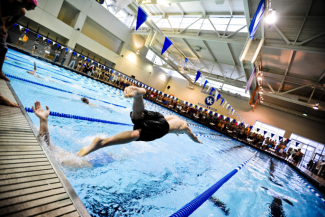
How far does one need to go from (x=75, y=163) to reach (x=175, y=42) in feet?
48.9

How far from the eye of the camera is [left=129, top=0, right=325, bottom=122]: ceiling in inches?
219

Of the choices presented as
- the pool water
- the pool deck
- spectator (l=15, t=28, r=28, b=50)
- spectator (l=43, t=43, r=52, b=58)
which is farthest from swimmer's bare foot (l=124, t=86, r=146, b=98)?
spectator (l=43, t=43, r=52, b=58)

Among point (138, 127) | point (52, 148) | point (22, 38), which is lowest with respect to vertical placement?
point (52, 148)

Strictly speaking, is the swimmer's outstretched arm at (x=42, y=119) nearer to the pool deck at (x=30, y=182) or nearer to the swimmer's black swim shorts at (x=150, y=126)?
the pool deck at (x=30, y=182)

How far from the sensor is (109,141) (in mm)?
1707

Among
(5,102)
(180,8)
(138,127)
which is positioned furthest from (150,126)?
(180,8)

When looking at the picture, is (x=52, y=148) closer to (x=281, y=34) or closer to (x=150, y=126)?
(x=150, y=126)

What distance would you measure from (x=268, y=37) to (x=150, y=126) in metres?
7.90

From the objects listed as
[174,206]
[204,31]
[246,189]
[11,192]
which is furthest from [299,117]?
[11,192]

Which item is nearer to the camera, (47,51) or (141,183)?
(141,183)

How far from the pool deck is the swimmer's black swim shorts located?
100cm

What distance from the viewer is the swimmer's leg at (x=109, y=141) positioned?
164 cm

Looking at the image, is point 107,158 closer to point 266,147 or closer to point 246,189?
point 246,189

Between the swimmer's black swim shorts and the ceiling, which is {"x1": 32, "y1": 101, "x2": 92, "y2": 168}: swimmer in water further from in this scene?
the ceiling
